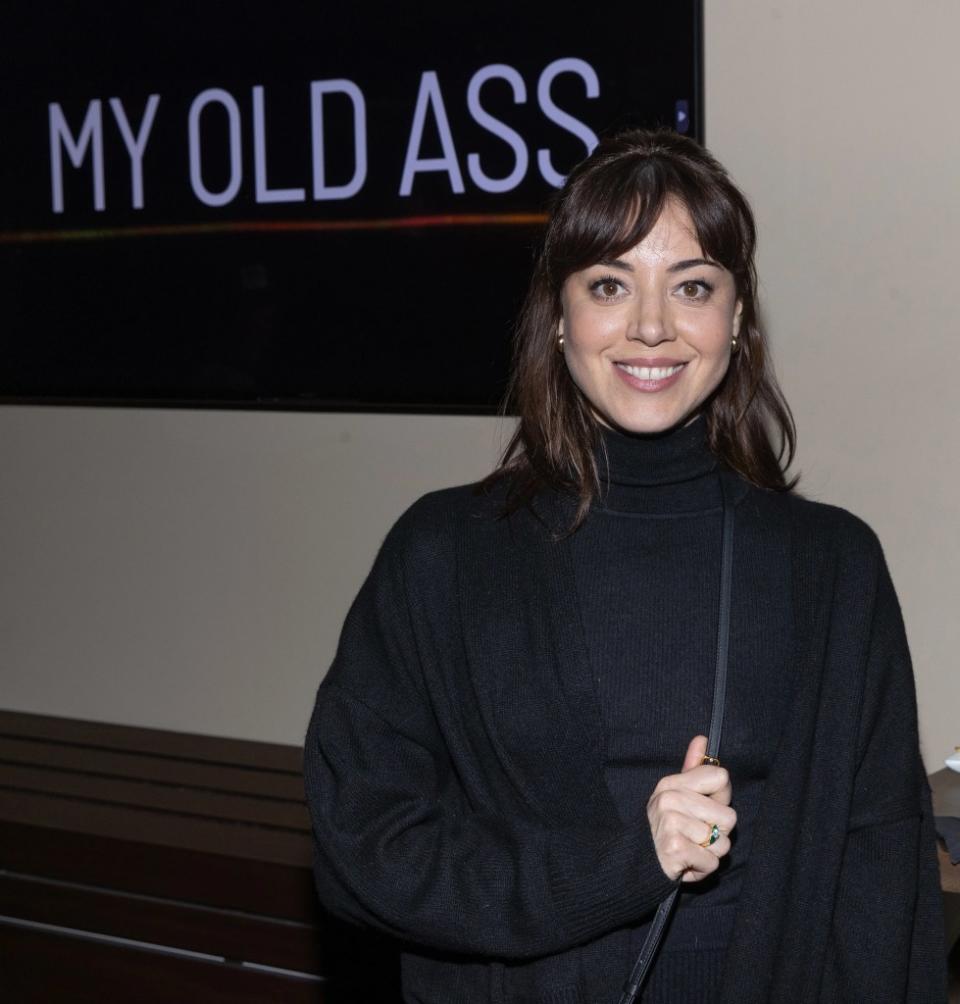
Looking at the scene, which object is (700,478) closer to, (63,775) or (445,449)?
(445,449)

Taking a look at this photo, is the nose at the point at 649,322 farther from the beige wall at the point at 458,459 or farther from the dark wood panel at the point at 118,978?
the dark wood panel at the point at 118,978

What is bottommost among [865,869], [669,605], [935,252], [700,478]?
[865,869]

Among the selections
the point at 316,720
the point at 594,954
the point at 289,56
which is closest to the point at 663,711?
the point at 594,954

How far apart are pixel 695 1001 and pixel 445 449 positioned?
5.79 feet

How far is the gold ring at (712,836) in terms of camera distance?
1428 millimetres

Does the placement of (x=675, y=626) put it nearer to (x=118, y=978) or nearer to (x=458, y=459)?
(x=458, y=459)

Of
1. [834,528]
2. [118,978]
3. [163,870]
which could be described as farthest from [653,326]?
[118,978]

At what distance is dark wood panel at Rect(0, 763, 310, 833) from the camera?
10.00ft

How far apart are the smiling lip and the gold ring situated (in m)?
0.43

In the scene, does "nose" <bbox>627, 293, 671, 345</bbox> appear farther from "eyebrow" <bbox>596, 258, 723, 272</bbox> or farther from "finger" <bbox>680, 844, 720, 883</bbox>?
"finger" <bbox>680, 844, 720, 883</bbox>

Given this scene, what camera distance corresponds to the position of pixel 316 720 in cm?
163

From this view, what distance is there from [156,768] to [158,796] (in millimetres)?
169

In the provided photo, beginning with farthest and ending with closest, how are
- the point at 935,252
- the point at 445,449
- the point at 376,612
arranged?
1. the point at 445,449
2. the point at 935,252
3. the point at 376,612

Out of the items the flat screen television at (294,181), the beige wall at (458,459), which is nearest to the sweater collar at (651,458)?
the beige wall at (458,459)
